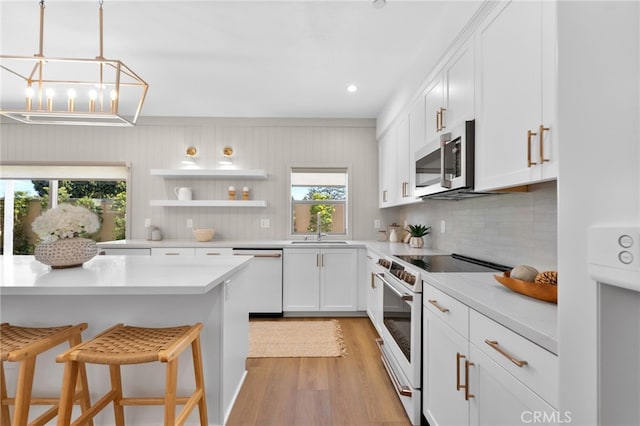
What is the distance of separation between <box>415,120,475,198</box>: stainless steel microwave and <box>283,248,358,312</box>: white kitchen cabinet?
5.05 ft

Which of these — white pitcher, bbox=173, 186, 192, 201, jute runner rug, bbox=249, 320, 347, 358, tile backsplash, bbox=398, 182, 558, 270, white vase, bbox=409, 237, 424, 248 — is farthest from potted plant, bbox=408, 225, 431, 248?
white pitcher, bbox=173, 186, 192, 201

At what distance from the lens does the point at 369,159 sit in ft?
14.3

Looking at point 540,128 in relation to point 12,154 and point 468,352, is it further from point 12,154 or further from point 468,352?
point 12,154

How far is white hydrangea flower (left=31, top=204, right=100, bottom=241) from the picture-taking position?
1701 millimetres

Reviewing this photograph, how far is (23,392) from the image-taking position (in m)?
1.26

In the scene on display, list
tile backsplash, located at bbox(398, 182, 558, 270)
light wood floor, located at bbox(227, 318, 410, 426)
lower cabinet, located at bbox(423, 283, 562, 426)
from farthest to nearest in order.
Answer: light wood floor, located at bbox(227, 318, 410, 426)
tile backsplash, located at bbox(398, 182, 558, 270)
lower cabinet, located at bbox(423, 283, 562, 426)

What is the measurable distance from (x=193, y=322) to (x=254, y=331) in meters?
1.80

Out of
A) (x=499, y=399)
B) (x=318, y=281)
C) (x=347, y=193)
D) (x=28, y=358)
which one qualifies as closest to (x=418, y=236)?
(x=318, y=281)

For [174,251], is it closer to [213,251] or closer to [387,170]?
[213,251]

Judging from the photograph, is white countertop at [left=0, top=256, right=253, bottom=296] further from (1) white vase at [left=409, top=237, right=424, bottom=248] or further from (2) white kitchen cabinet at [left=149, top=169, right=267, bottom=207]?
(2) white kitchen cabinet at [left=149, top=169, right=267, bottom=207]

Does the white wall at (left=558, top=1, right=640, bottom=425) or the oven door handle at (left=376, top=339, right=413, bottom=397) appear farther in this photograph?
the oven door handle at (left=376, top=339, right=413, bottom=397)

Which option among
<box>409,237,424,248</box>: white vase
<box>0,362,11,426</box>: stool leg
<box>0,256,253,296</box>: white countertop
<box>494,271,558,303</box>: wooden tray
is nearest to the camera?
<box>494,271,558,303</box>: wooden tray

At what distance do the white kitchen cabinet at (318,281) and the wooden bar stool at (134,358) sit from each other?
216 centimetres

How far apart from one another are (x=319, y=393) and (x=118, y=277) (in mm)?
1478
